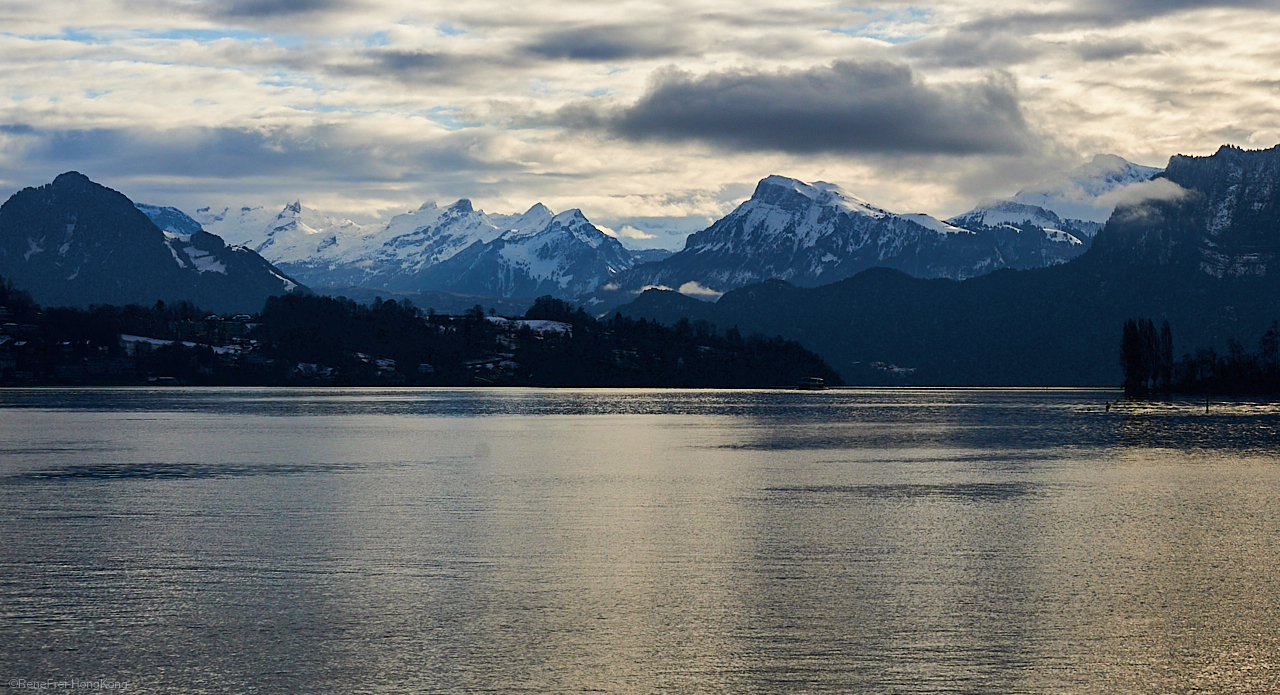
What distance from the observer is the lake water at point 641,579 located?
3841cm

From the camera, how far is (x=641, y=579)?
53.2m

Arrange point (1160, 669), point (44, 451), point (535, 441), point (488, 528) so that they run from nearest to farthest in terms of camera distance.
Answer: point (1160, 669) → point (488, 528) → point (44, 451) → point (535, 441)

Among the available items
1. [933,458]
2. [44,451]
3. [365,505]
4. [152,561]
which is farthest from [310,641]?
[44,451]

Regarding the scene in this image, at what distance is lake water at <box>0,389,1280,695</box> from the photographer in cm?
3841

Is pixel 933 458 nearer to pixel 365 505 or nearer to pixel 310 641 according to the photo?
pixel 365 505

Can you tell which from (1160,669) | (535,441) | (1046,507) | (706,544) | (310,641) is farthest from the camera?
(535,441)

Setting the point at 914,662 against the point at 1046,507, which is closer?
the point at 914,662

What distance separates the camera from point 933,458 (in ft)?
415

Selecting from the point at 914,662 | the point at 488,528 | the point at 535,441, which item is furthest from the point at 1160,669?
the point at 535,441

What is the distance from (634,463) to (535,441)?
3704 cm

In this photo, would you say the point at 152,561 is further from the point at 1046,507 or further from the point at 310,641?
the point at 1046,507

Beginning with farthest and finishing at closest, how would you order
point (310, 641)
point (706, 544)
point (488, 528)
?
1. point (488, 528)
2. point (706, 544)
3. point (310, 641)

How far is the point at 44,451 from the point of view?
132 metres

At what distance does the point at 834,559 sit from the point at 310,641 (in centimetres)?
2693
